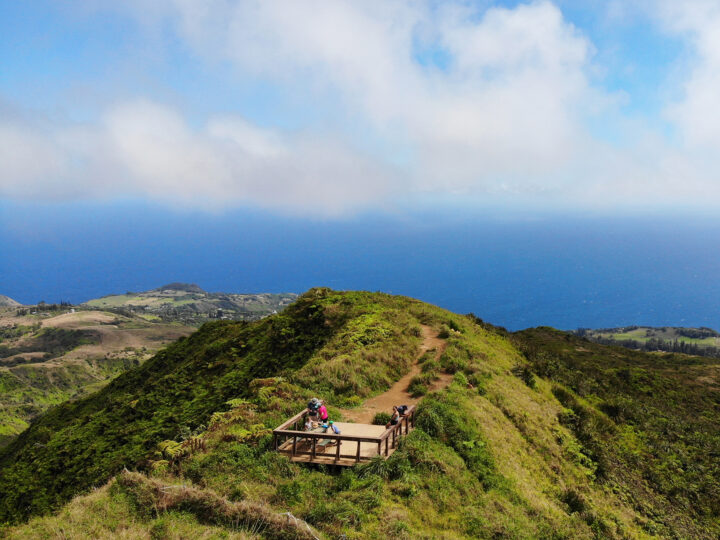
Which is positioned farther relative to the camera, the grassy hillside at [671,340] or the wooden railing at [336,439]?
the grassy hillside at [671,340]

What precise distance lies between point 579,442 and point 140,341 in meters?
221

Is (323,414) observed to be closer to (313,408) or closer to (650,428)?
(313,408)

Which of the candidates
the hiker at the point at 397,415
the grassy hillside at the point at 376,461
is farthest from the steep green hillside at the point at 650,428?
the hiker at the point at 397,415

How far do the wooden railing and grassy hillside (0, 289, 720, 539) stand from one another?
546 millimetres

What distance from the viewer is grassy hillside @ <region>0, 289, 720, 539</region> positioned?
9797mm

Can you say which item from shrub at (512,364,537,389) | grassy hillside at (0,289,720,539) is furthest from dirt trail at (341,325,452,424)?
shrub at (512,364,537,389)

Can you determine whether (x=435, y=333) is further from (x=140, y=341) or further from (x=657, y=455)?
(x=140, y=341)

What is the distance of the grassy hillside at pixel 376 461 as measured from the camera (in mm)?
9797

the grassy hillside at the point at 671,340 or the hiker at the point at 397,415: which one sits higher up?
the grassy hillside at the point at 671,340

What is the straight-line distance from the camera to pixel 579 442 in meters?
18.4

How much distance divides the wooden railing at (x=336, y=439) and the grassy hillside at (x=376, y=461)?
546 mm

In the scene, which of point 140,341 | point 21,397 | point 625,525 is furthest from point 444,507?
point 140,341

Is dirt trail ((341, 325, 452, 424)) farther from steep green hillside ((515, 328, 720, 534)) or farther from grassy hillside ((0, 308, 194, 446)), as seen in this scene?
grassy hillside ((0, 308, 194, 446))

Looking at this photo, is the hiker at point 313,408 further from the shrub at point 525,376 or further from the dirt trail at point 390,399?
the shrub at point 525,376
